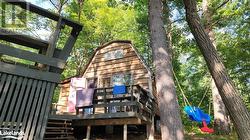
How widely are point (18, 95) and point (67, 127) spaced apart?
4.86 metres

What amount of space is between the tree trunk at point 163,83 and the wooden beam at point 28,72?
7.73 ft

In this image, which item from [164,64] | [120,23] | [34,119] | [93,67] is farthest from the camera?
[120,23]

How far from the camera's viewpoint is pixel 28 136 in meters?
4.63

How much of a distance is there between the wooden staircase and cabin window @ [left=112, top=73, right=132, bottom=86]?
3.69m

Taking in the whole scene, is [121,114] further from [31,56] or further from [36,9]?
[36,9]

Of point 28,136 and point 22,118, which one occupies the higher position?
point 22,118

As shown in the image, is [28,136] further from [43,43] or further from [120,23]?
[120,23]

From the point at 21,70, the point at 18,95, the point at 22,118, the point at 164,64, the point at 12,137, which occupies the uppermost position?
the point at 164,64

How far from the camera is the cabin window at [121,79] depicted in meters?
12.0

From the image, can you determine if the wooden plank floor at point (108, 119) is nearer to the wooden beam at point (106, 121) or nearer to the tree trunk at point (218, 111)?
the wooden beam at point (106, 121)

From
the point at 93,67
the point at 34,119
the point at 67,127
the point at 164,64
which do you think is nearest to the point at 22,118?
the point at 34,119

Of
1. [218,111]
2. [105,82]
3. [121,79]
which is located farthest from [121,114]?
[218,111]

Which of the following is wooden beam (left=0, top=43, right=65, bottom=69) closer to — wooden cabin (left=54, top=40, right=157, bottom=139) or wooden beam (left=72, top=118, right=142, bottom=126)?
wooden beam (left=72, top=118, right=142, bottom=126)

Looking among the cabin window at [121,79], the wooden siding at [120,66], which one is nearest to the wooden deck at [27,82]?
the wooden siding at [120,66]
